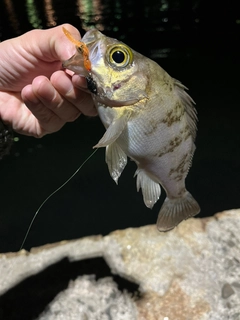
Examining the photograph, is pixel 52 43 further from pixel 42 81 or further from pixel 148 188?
pixel 148 188

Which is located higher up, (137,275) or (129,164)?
(137,275)

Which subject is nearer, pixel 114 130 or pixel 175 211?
pixel 114 130

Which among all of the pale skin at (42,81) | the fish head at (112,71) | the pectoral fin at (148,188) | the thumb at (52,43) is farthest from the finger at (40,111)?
the pectoral fin at (148,188)

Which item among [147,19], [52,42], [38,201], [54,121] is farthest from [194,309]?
[147,19]

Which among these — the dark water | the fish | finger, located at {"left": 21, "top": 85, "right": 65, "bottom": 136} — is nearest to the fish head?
the fish

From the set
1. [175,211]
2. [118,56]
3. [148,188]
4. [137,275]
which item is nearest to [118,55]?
[118,56]

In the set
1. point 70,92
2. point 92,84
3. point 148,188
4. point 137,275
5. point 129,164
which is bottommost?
point 129,164

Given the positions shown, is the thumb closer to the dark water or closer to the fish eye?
the fish eye
